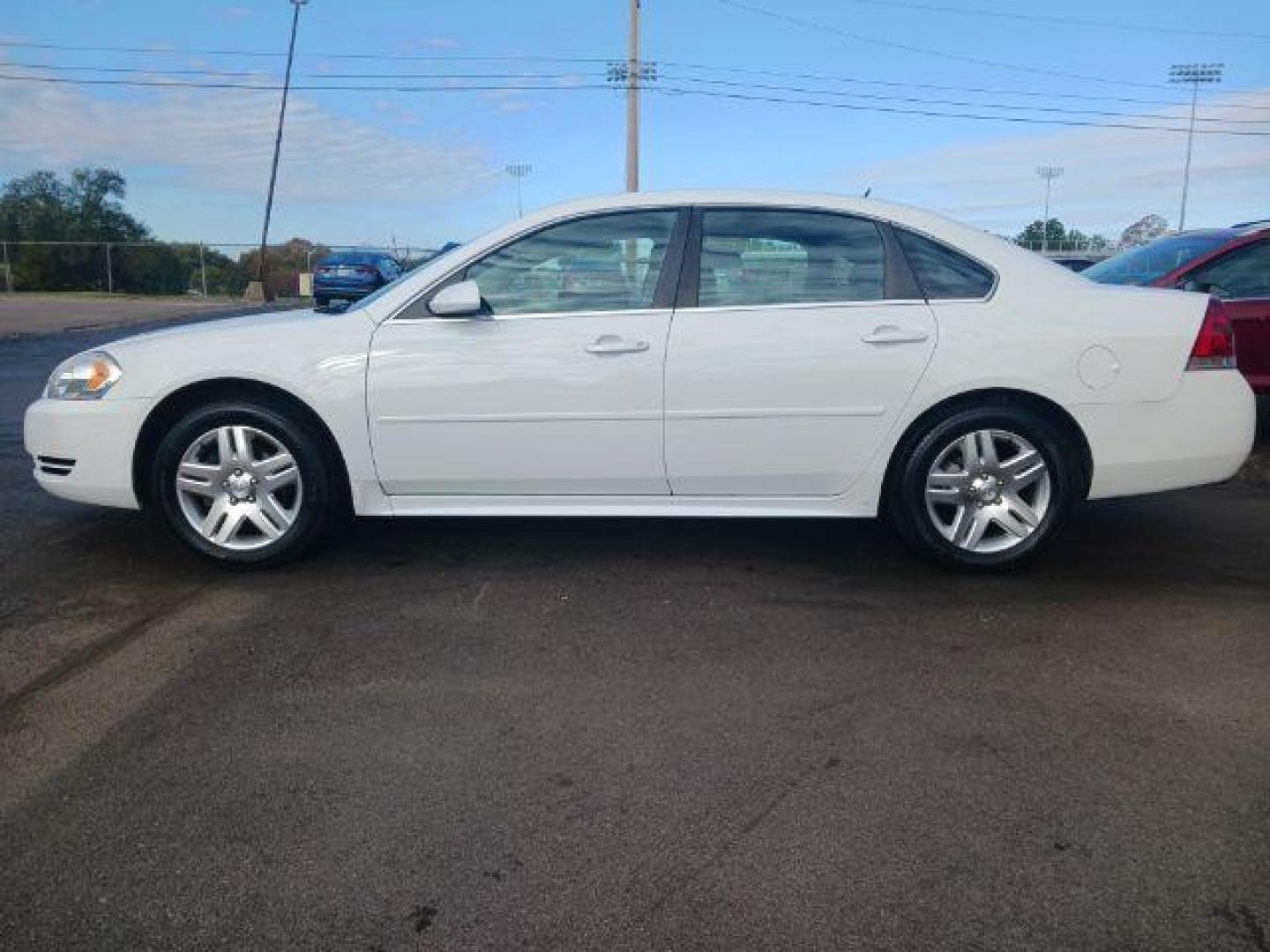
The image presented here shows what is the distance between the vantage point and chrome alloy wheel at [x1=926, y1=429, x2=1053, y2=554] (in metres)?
4.25

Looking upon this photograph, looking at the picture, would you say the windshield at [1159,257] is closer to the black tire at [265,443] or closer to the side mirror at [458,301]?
the side mirror at [458,301]

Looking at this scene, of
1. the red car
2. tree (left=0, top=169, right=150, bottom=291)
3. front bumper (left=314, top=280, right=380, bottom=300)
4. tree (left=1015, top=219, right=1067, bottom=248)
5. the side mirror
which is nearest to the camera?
the side mirror

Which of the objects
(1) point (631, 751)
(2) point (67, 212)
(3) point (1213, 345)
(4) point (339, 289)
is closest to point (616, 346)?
(1) point (631, 751)

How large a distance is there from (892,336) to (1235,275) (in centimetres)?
395

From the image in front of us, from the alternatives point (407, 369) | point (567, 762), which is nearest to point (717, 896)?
point (567, 762)

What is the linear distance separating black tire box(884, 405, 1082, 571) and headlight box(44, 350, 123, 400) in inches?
132

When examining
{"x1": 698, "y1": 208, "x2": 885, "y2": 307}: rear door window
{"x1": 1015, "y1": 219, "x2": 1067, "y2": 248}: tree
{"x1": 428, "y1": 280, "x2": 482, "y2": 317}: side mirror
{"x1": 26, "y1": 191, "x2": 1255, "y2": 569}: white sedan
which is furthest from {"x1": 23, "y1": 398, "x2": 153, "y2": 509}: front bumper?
{"x1": 1015, "y1": 219, "x2": 1067, "y2": 248}: tree

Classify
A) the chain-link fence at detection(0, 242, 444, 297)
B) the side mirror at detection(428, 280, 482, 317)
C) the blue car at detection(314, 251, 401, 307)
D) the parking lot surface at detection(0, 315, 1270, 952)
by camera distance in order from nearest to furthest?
1. the parking lot surface at detection(0, 315, 1270, 952)
2. the side mirror at detection(428, 280, 482, 317)
3. the blue car at detection(314, 251, 401, 307)
4. the chain-link fence at detection(0, 242, 444, 297)

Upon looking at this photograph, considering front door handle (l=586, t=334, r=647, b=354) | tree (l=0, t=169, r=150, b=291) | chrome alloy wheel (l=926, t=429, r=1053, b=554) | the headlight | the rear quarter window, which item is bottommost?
chrome alloy wheel (l=926, t=429, r=1053, b=554)

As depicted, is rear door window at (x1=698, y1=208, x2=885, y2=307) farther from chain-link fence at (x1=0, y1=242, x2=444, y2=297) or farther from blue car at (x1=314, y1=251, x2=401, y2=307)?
chain-link fence at (x1=0, y1=242, x2=444, y2=297)

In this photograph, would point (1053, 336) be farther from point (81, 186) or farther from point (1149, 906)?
point (81, 186)

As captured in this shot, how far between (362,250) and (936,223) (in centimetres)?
2647

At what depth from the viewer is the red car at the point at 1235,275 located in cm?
646

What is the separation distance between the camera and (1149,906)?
214cm
